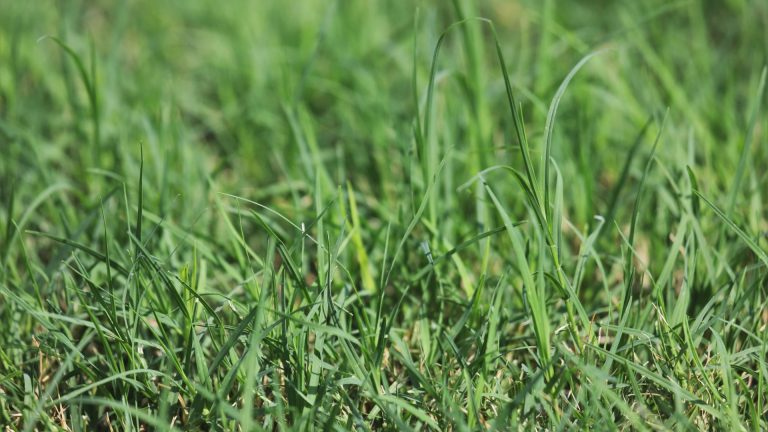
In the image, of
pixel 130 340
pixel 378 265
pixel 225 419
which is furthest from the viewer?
pixel 378 265

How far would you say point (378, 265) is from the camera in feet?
5.98

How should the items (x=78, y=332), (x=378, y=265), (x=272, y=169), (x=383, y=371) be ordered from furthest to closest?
(x=272, y=169) → (x=378, y=265) → (x=78, y=332) → (x=383, y=371)

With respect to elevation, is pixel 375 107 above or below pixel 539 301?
above

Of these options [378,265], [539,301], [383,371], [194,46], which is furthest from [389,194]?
[194,46]

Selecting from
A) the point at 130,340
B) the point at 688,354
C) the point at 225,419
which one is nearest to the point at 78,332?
the point at 130,340

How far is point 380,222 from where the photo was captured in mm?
2045

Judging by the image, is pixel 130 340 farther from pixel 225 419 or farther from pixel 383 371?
pixel 383 371

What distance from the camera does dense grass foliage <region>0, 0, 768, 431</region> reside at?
1408mm

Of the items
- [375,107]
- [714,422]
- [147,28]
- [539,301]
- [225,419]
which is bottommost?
[714,422]

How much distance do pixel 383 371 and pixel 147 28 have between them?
1940mm

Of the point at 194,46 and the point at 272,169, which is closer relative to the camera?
A: the point at 272,169

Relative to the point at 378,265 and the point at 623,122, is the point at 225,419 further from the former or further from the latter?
the point at 623,122

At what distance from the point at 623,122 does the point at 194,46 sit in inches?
65.0

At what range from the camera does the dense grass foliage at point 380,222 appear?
141 cm
